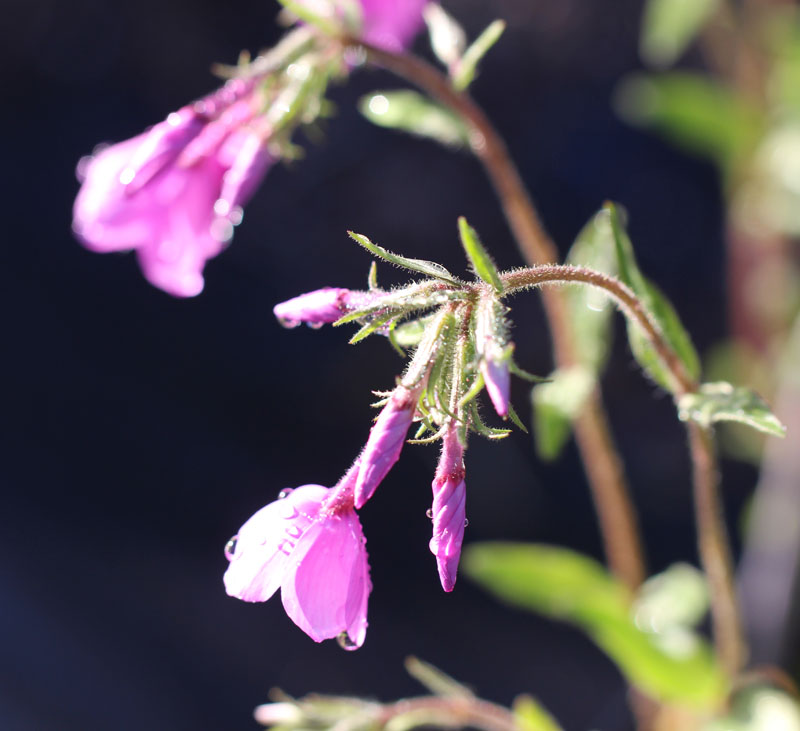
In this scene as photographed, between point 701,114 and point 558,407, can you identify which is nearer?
point 558,407

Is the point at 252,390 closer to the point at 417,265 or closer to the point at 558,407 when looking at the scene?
the point at 558,407

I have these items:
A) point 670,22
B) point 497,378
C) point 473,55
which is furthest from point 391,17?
point 497,378

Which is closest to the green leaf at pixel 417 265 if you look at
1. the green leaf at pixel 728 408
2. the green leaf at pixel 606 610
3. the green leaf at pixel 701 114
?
the green leaf at pixel 728 408

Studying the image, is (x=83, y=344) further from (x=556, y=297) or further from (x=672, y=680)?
(x=672, y=680)

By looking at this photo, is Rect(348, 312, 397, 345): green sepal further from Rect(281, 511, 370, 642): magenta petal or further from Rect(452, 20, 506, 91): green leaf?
Rect(452, 20, 506, 91): green leaf

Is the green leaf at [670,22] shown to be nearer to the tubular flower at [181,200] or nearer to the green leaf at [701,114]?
the green leaf at [701,114]
